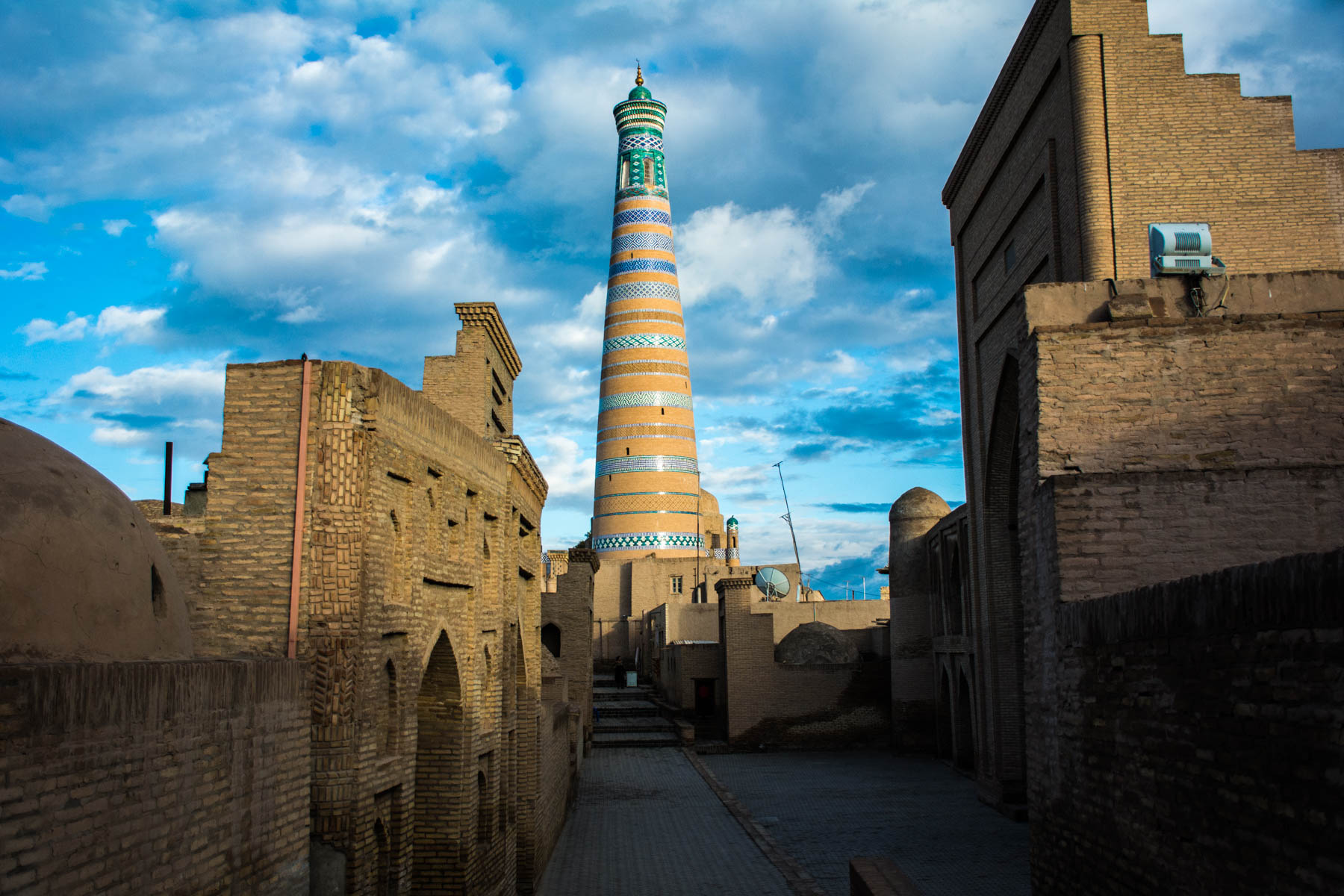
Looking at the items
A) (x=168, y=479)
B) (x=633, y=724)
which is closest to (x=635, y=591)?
(x=633, y=724)

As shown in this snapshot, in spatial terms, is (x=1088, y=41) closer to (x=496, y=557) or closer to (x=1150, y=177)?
(x=1150, y=177)

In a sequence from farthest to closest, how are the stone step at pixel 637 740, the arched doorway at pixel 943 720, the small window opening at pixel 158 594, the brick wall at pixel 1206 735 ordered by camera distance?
the stone step at pixel 637 740, the arched doorway at pixel 943 720, the small window opening at pixel 158 594, the brick wall at pixel 1206 735

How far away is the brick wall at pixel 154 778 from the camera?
356 centimetres

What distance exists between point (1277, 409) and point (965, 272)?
32.5 ft

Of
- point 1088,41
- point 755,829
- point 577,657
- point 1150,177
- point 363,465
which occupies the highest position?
point 1088,41

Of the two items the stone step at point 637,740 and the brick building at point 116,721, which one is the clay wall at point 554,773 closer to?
the stone step at point 637,740

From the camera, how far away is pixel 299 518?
270 inches

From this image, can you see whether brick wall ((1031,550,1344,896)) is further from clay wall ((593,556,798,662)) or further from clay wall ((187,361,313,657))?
clay wall ((593,556,798,662))

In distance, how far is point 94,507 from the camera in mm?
4871

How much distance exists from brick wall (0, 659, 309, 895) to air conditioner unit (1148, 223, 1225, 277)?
6.88 metres

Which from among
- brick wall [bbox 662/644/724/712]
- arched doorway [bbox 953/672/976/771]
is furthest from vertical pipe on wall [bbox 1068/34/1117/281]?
brick wall [bbox 662/644/724/712]

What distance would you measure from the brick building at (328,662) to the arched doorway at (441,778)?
1 centimetres

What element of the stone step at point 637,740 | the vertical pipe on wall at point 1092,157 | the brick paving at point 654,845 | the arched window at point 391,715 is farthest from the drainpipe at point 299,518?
the stone step at point 637,740

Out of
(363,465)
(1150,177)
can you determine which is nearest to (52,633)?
(363,465)
